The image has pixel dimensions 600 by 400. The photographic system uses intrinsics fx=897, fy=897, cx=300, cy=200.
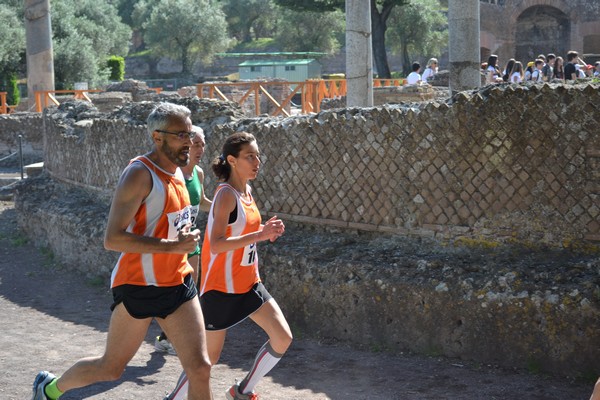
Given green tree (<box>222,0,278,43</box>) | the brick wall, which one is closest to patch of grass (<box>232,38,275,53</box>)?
green tree (<box>222,0,278,43</box>)

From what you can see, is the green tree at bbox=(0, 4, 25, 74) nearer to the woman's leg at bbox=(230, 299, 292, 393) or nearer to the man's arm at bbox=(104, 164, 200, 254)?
the woman's leg at bbox=(230, 299, 292, 393)

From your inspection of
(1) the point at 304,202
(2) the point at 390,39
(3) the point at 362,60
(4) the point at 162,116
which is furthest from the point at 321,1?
(4) the point at 162,116

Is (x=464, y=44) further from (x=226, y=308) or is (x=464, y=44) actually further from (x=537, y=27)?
(x=537, y=27)

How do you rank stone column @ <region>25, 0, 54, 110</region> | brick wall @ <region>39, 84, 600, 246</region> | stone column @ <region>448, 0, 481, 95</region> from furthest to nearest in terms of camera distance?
stone column @ <region>25, 0, 54, 110</region> < stone column @ <region>448, 0, 481, 95</region> < brick wall @ <region>39, 84, 600, 246</region>

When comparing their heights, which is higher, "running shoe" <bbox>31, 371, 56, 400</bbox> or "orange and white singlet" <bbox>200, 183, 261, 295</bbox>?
"orange and white singlet" <bbox>200, 183, 261, 295</bbox>

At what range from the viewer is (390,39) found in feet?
141

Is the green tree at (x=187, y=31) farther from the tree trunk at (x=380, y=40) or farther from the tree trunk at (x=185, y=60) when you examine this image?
the tree trunk at (x=380, y=40)

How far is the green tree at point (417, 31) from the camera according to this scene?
41.6 metres

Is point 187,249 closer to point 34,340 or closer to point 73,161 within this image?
point 34,340

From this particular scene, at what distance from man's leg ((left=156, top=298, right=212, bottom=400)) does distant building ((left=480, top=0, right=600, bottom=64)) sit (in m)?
38.4

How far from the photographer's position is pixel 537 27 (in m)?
43.6

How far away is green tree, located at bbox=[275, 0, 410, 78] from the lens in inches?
1356

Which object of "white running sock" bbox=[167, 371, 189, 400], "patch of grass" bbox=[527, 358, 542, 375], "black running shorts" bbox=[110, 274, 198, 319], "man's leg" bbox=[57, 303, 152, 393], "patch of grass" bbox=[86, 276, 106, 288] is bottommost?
"patch of grass" bbox=[86, 276, 106, 288]

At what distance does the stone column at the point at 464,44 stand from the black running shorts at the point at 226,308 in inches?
253
